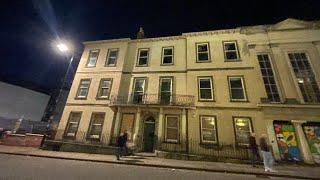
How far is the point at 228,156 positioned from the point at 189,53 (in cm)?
997

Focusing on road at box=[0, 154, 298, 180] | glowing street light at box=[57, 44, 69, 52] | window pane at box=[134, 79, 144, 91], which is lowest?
road at box=[0, 154, 298, 180]

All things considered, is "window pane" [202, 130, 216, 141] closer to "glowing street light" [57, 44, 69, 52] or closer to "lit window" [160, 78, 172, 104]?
"lit window" [160, 78, 172, 104]

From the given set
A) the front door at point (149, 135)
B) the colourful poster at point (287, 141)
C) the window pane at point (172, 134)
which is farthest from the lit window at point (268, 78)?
the front door at point (149, 135)

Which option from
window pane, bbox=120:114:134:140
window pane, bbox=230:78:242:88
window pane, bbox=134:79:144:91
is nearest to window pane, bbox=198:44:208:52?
window pane, bbox=230:78:242:88

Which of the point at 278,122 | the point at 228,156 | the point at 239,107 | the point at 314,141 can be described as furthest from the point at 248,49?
the point at 228,156

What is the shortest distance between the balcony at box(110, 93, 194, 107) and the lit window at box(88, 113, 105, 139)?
1875 mm

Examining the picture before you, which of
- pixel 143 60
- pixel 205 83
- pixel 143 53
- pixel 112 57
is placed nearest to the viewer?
pixel 205 83

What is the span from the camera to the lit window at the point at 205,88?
14.7m

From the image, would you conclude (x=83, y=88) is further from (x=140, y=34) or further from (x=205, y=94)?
(x=205, y=94)

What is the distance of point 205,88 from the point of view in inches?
594

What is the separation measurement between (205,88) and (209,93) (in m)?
0.60

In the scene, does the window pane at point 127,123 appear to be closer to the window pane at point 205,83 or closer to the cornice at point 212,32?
the window pane at point 205,83

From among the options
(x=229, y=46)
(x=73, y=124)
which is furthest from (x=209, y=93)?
(x=73, y=124)

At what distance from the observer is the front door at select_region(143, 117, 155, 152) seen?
14.1 metres
